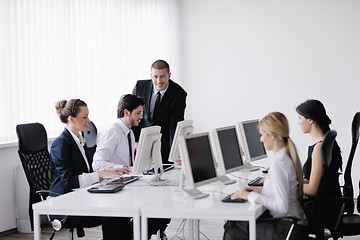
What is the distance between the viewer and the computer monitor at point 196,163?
13.1 feet

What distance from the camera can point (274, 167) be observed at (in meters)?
3.91

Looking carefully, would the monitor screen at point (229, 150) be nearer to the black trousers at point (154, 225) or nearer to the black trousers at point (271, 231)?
the black trousers at point (271, 231)

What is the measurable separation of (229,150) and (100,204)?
47.0 inches

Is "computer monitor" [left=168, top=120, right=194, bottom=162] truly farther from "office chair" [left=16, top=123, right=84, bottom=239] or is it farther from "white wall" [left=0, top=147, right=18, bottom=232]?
"white wall" [left=0, top=147, right=18, bottom=232]

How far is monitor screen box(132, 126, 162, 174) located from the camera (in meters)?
4.64

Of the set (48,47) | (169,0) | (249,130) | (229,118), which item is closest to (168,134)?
(249,130)

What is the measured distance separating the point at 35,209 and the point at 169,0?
5.06 meters

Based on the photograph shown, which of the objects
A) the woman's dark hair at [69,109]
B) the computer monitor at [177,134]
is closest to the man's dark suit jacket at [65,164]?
the woman's dark hair at [69,109]

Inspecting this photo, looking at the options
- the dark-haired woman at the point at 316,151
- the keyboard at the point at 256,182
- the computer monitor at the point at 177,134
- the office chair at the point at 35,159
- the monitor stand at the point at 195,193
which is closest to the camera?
the monitor stand at the point at 195,193

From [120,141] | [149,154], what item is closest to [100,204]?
[149,154]

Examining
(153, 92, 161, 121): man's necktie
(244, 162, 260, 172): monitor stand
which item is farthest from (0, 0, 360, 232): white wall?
(244, 162, 260, 172): monitor stand

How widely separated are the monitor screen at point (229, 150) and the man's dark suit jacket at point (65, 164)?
3.54ft

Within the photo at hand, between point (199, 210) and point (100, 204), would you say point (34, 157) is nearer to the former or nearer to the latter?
point (100, 204)

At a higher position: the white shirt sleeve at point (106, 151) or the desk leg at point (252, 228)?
the white shirt sleeve at point (106, 151)
